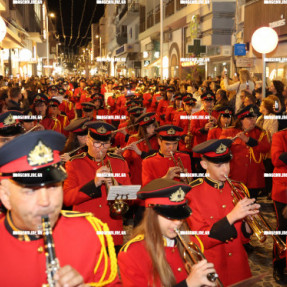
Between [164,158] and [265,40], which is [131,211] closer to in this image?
[164,158]

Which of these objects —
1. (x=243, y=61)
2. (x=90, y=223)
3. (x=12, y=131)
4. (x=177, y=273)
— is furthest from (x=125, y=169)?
(x=243, y=61)

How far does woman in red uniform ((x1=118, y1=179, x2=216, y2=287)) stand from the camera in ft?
9.77

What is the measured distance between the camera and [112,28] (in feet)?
246

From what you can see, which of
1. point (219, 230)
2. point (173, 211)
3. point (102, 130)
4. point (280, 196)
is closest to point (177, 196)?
point (173, 211)

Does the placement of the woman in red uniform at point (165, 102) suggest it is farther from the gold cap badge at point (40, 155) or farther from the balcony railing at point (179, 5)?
the balcony railing at point (179, 5)

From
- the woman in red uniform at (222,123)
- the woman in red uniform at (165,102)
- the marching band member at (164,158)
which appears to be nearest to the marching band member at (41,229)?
the marching band member at (164,158)

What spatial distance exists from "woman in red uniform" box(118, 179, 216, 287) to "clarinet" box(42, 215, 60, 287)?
1.00m

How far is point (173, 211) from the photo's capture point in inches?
120

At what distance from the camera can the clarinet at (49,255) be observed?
2.06 m

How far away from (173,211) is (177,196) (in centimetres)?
12

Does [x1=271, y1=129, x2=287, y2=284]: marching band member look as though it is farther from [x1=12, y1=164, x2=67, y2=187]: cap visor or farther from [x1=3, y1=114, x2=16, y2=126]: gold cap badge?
[x1=12, y1=164, x2=67, y2=187]: cap visor

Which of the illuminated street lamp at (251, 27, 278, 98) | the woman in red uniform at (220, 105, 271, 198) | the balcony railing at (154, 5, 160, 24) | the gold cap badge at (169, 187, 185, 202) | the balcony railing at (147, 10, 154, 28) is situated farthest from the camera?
the balcony railing at (147, 10, 154, 28)

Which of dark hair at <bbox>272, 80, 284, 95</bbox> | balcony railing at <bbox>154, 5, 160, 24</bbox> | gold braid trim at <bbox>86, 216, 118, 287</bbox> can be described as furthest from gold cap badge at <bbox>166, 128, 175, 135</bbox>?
balcony railing at <bbox>154, 5, 160, 24</bbox>

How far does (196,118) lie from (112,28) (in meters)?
68.5
